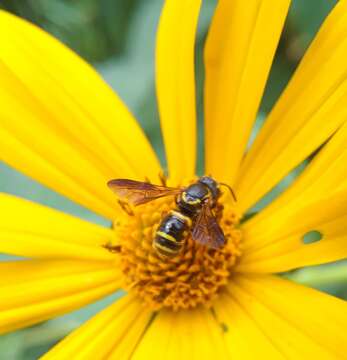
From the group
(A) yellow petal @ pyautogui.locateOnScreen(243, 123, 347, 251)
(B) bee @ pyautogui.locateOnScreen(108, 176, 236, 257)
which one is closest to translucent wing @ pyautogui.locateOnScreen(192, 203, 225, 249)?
(B) bee @ pyautogui.locateOnScreen(108, 176, 236, 257)

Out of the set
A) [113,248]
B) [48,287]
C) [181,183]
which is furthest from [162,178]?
[48,287]

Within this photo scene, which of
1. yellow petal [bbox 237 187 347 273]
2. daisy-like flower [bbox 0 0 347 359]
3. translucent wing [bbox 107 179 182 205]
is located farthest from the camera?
translucent wing [bbox 107 179 182 205]

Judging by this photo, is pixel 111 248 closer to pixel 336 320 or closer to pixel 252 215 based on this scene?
pixel 252 215

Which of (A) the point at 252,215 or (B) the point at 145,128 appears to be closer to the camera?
(A) the point at 252,215

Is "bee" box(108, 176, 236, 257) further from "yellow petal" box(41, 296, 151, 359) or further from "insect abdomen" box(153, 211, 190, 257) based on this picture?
"yellow petal" box(41, 296, 151, 359)

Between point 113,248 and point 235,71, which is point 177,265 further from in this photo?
point 235,71

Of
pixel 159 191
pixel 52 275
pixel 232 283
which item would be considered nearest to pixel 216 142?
pixel 159 191

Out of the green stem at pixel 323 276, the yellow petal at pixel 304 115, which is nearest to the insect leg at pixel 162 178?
the yellow petal at pixel 304 115
